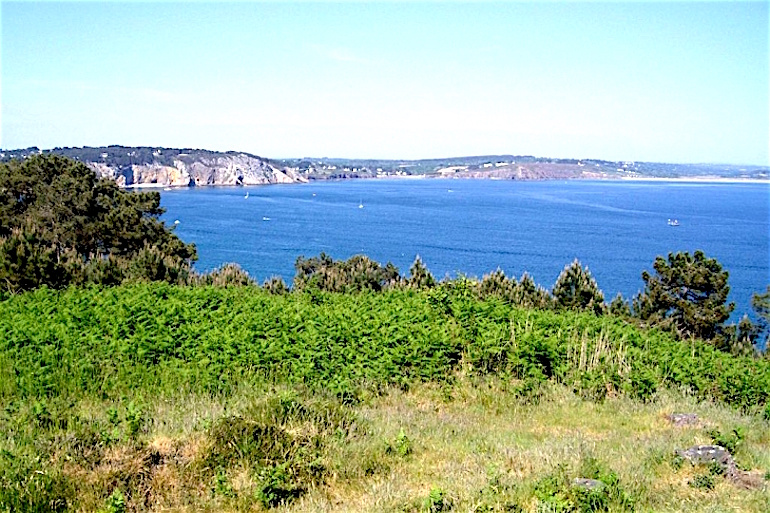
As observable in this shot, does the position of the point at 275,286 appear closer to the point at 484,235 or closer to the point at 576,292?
the point at 576,292

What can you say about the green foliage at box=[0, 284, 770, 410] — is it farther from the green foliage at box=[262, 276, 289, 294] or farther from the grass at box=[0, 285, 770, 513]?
the green foliage at box=[262, 276, 289, 294]

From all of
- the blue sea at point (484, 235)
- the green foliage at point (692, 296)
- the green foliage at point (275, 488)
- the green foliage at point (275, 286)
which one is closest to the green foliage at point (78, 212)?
the green foliage at point (275, 286)

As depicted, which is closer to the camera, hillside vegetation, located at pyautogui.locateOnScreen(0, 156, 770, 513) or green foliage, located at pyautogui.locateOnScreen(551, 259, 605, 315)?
hillside vegetation, located at pyautogui.locateOnScreen(0, 156, 770, 513)

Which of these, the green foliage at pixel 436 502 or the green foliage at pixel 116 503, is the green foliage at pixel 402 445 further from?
the green foliage at pixel 116 503

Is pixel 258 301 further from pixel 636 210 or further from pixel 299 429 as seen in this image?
pixel 636 210

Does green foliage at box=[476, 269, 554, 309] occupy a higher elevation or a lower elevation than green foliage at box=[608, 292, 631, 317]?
higher

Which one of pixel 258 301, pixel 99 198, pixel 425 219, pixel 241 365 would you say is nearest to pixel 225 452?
pixel 241 365

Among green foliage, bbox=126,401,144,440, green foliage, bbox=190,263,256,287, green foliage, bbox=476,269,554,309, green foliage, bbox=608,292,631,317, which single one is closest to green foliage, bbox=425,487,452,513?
green foliage, bbox=126,401,144,440
